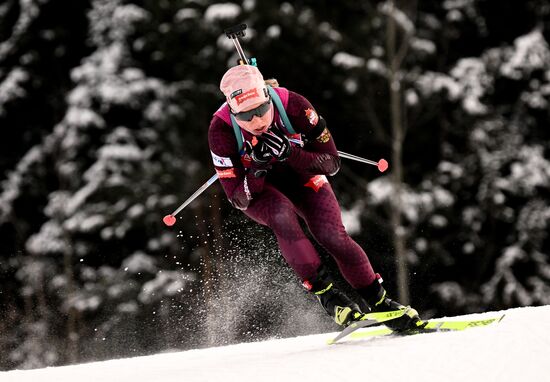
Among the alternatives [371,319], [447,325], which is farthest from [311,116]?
[447,325]

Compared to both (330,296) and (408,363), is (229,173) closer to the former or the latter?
(330,296)

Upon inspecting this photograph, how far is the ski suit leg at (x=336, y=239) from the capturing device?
4594 millimetres

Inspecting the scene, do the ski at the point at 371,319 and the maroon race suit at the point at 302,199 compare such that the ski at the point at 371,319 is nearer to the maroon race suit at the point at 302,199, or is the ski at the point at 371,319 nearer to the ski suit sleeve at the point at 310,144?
the maroon race suit at the point at 302,199

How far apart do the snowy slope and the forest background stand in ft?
29.4

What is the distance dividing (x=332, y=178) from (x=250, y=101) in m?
9.34

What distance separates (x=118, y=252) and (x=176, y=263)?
1.11 meters

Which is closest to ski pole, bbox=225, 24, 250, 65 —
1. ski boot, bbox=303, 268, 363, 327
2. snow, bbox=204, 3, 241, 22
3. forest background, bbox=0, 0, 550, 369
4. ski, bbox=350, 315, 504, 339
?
ski boot, bbox=303, 268, 363, 327

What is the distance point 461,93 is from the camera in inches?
551

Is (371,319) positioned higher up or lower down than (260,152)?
lower down

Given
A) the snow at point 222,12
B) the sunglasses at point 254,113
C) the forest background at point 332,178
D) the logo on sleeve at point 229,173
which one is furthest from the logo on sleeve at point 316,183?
the snow at point 222,12

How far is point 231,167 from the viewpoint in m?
4.62

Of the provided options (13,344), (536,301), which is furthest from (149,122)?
(536,301)

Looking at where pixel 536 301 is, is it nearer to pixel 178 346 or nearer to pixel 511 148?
pixel 511 148

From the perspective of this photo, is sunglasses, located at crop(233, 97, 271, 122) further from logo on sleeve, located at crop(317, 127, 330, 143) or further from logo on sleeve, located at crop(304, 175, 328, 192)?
logo on sleeve, located at crop(304, 175, 328, 192)
